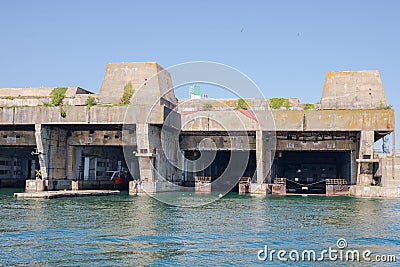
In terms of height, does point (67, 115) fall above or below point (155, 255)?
above

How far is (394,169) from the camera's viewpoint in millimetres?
54344

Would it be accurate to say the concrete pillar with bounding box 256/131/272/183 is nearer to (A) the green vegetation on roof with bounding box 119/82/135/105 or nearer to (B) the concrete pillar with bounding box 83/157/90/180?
(A) the green vegetation on roof with bounding box 119/82/135/105

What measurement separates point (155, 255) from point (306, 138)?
150 feet

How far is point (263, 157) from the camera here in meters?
61.4

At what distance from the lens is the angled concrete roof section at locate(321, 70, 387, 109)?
62928mm

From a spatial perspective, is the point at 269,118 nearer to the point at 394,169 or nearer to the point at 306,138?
the point at 306,138

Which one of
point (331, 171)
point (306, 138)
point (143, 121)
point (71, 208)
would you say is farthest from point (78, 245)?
point (331, 171)

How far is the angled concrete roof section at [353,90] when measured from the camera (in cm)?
6293

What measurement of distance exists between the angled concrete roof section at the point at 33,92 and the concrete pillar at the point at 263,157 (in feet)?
79.8

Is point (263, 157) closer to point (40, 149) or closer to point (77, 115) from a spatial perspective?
point (77, 115)

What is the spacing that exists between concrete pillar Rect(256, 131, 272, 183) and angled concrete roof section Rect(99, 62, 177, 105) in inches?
498

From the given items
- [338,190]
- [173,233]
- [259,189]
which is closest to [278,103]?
[259,189]

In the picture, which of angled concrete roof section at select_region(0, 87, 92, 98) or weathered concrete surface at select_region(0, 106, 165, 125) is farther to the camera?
angled concrete roof section at select_region(0, 87, 92, 98)

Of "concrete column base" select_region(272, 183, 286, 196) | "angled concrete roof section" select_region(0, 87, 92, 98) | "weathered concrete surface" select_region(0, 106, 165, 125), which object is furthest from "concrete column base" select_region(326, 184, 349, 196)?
"angled concrete roof section" select_region(0, 87, 92, 98)
